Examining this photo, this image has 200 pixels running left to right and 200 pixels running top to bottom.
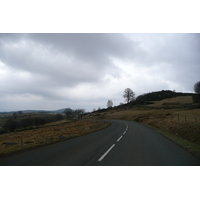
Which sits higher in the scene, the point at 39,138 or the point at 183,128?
the point at 183,128

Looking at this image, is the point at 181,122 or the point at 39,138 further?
the point at 39,138

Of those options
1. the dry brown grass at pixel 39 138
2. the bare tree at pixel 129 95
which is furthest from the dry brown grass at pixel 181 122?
the bare tree at pixel 129 95

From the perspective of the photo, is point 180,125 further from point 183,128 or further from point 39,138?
point 39,138

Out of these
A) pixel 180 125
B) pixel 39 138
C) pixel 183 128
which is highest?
pixel 180 125

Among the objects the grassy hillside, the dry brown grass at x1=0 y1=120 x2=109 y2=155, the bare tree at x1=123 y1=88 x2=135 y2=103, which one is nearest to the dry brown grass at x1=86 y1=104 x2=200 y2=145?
the grassy hillside

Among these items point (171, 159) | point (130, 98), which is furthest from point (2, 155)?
point (130, 98)

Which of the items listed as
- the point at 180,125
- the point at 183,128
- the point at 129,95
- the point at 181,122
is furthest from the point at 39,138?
the point at 129,95

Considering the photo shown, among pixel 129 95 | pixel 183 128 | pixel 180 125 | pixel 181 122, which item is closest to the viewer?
pixel 183 128

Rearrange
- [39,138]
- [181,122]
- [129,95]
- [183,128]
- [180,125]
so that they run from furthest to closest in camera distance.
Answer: [129,95] < [39,138] < [181,122] < [180,125] < [183,128]

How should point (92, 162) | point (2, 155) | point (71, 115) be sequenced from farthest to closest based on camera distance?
1. point (71, 115)
2. point (2, 155)
3. point (92, 162)

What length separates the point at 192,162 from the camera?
5770 mm

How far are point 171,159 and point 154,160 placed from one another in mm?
858
